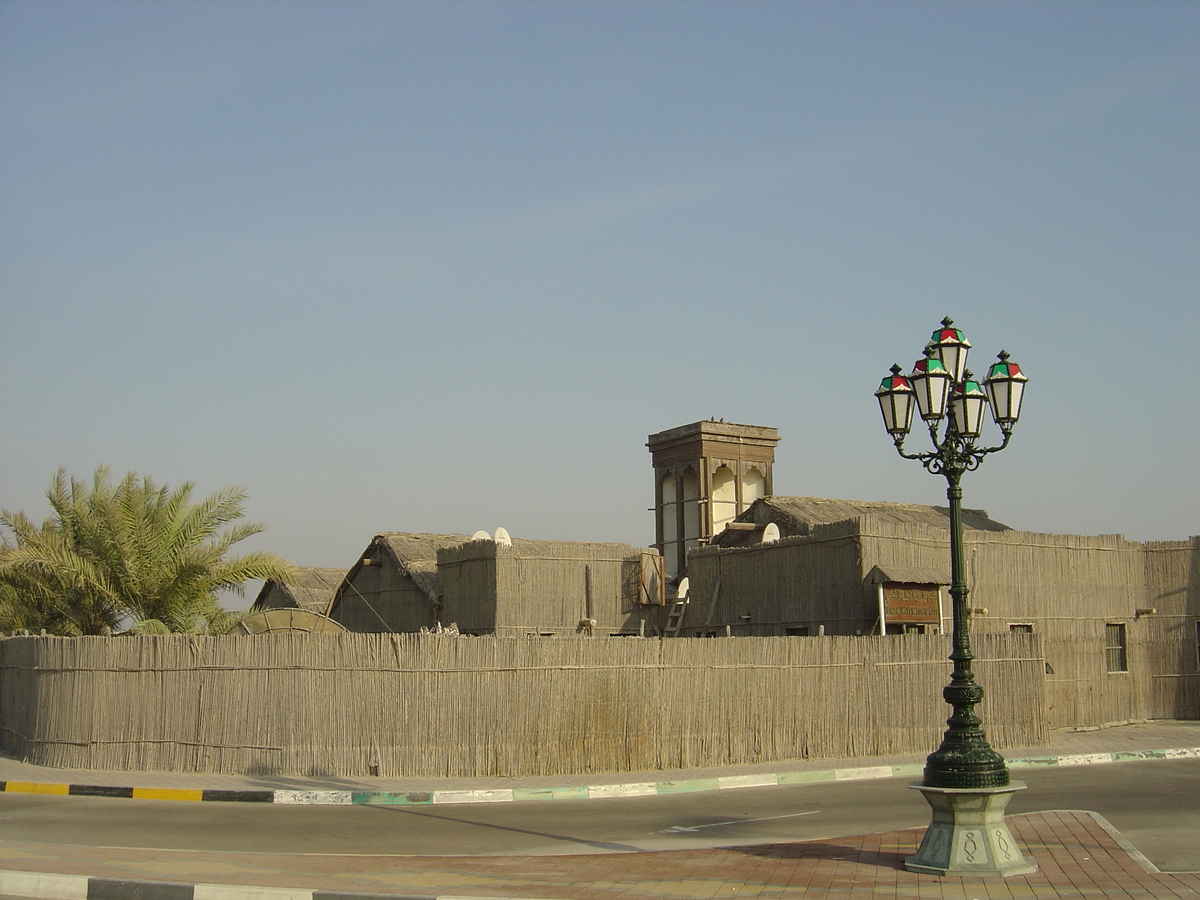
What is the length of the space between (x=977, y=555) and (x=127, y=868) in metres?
20.1

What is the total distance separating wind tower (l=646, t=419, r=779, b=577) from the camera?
1743 inches

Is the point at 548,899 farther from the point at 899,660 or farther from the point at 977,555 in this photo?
the point at 977,555

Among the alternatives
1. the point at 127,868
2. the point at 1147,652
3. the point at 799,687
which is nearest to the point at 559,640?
the point at 799,687

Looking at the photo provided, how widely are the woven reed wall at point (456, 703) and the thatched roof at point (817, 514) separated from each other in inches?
479

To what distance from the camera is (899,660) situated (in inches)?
810

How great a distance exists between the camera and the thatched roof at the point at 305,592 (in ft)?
138

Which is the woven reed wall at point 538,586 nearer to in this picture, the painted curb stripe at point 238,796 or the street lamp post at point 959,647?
the painted curb stripe at point 238,796

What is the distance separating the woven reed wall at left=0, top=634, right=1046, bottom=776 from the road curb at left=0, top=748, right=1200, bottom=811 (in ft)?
4.28

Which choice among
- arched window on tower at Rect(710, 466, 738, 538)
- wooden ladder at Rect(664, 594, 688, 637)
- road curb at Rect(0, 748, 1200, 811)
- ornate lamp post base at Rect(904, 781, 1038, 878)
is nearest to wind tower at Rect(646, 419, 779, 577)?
arched window on tower at Rect(710, 466, 738, 538)

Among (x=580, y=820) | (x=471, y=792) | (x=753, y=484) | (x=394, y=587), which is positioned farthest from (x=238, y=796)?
(x=753, y=484)

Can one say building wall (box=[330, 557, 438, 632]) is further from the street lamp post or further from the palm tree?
the street lamp post

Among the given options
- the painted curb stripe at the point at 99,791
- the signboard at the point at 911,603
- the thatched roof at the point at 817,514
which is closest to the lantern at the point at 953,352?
the painted curb stripe at the point at 99,791

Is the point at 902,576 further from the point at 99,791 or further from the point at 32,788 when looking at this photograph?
the point at 32,788

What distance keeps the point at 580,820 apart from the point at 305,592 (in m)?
31.7
